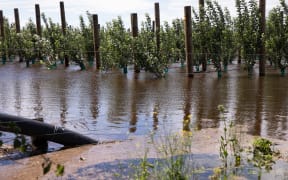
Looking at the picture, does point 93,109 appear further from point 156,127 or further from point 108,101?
point 156,127

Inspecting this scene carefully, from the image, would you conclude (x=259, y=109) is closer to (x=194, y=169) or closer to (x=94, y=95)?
(x=194, y=169)

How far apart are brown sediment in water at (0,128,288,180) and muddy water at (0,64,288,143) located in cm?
57

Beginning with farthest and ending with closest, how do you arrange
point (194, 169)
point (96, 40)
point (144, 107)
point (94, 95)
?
1. point (96, 40)
2. point (94, 95)
3. point (144, 107)
4. point (194, 169)

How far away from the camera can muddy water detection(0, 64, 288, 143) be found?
7828 mm

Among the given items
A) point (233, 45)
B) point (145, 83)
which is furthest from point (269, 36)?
point (145, 83)

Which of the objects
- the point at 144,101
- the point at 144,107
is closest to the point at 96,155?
the point at 144,107

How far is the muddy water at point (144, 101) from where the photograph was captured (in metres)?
7.83

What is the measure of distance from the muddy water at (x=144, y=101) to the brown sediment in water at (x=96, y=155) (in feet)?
1.86

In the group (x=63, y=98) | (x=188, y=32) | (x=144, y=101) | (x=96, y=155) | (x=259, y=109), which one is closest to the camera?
(x=96, y=155)

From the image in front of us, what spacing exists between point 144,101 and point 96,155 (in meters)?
4.59

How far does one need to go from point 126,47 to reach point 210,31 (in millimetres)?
3322

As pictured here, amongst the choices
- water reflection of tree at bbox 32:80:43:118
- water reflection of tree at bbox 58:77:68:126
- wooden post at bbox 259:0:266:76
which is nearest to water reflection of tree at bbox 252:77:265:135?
wooden post at bbox 259:0:266:76

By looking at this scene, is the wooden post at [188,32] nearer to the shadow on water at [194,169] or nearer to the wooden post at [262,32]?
the wooden post at [262,32]

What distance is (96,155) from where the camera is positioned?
6.09 m
